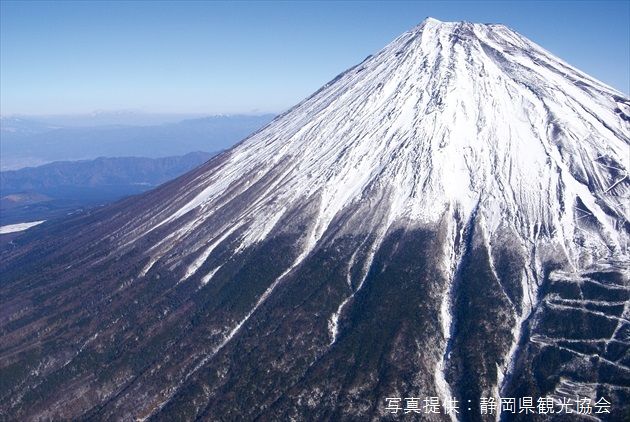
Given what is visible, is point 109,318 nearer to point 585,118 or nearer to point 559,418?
point 559,418

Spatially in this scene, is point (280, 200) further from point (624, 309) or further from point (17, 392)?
point (624, 309)

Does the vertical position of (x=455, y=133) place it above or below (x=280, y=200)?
above

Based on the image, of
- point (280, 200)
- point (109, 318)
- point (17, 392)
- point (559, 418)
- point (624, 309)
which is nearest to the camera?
point (559, 418)

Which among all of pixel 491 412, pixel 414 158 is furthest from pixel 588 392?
pixel 414 158

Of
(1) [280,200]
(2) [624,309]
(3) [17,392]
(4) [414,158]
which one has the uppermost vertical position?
(4) [414,158]

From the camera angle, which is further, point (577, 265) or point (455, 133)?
point (455, 133)

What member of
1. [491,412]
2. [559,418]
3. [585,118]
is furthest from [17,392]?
[585,118]

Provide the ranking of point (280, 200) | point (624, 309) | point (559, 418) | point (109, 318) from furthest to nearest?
point (280, 200) → point (109, 318) → point (624, 309) → point (559, 418)
